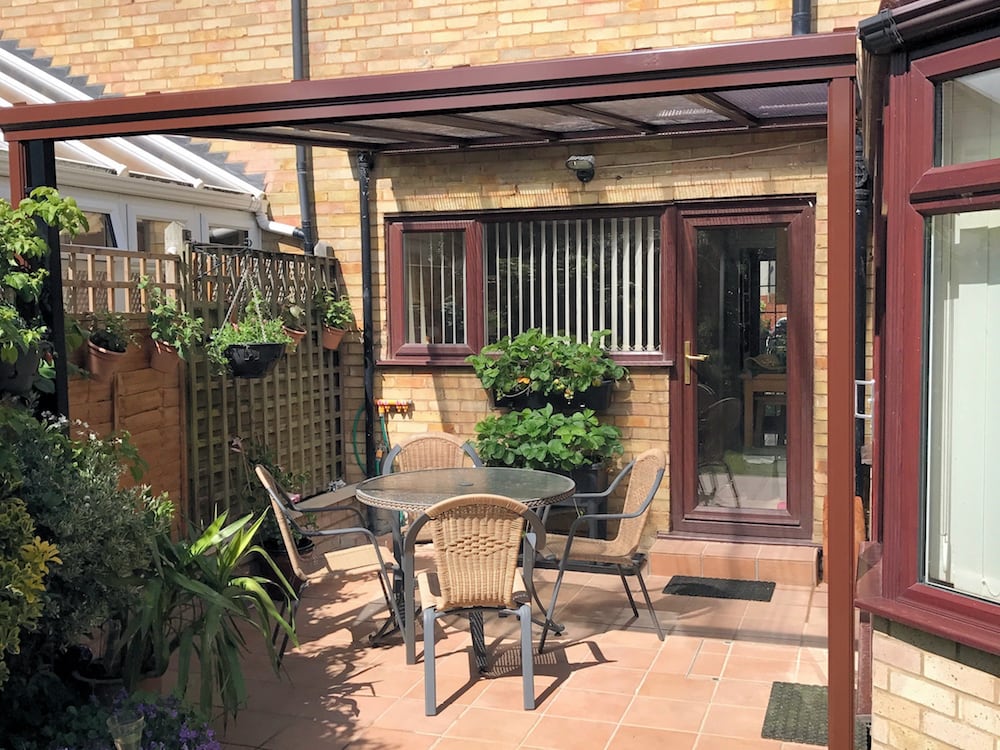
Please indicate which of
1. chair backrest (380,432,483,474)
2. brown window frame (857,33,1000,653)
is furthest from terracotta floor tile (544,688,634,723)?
chair backrest (380,432,483,474)

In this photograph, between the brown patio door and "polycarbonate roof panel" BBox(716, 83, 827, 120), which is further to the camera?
the brown patio door

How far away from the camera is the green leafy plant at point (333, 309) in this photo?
7574mm

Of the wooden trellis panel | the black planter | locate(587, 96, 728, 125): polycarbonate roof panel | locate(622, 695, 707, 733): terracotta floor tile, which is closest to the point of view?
the black planter

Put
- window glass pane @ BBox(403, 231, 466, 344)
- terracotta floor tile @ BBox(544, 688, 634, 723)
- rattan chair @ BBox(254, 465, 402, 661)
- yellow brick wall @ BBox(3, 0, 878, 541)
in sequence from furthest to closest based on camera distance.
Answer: window glass pane @ BBox(403, 231, 466, 344) < yellow brick wall @ BBox(3, 0, 878, 541) < rattan chair @ BBox(254, 465, 402, 661) < terracotta floor tile @ BBox(544, 688, 634, 723)

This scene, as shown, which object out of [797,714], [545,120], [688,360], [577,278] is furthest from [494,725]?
[577,278]

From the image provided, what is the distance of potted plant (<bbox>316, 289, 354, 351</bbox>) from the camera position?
759cm

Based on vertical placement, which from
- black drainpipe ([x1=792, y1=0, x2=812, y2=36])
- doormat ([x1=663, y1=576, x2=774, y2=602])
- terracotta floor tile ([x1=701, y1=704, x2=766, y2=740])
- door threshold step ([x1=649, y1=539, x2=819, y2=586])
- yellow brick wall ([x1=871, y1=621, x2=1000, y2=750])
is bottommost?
terracotta floor tile ([x1=701, y1=704, x2=766, y2=740])

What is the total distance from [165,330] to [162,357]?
16 centimetres

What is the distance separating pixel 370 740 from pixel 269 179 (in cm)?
491

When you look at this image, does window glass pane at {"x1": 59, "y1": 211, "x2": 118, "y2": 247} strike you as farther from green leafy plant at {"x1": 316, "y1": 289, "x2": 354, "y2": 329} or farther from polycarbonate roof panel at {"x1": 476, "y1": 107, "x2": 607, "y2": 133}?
polycarbonate roof panel at {"x1": 476, "y1": 107, "x2": 607, "y2": 133}

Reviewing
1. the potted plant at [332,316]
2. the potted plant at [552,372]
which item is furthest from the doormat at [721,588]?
the potted plant at [332,316]

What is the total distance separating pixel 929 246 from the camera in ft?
9.97

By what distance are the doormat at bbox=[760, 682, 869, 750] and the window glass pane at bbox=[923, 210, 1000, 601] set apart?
1405mm

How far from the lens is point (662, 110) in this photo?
5793mm
